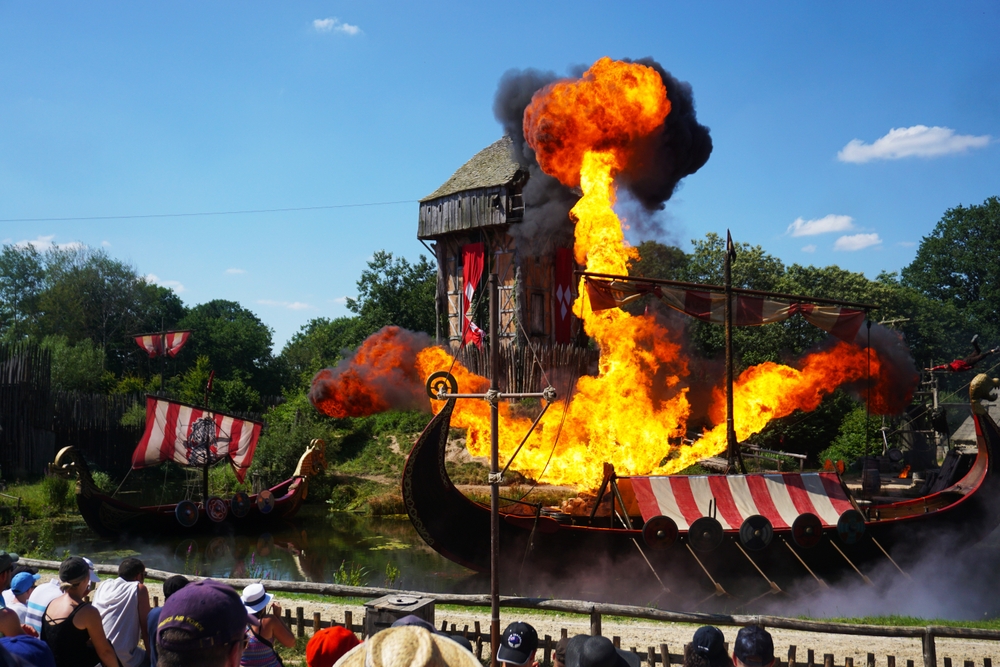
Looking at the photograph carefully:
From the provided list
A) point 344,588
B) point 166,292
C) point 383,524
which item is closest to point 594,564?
point 344,588

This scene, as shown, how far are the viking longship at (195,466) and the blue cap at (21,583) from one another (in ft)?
51.9

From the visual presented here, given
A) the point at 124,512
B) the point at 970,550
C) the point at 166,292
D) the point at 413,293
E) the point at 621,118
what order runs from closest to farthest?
the point at 970,550
the point at 124,512
the point at 621,118
the point at 413,293
the point at 166,292

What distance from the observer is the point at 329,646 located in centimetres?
422

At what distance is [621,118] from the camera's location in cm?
2144

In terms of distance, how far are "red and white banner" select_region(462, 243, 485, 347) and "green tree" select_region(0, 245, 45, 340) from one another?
35.1 meters

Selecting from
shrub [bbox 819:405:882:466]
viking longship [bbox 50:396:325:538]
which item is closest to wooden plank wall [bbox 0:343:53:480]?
viking longship [bbox 50:396:325:538]

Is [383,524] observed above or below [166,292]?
below

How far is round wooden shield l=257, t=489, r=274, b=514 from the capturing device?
21.8 meters

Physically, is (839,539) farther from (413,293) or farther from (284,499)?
(413,293)

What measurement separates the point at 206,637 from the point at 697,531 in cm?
1076

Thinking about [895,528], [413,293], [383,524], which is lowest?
[383,524]

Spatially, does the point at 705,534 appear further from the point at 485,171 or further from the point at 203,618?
the point at 485,171

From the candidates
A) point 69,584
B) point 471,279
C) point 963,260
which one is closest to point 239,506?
point 471,279

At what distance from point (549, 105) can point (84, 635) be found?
20157mm
